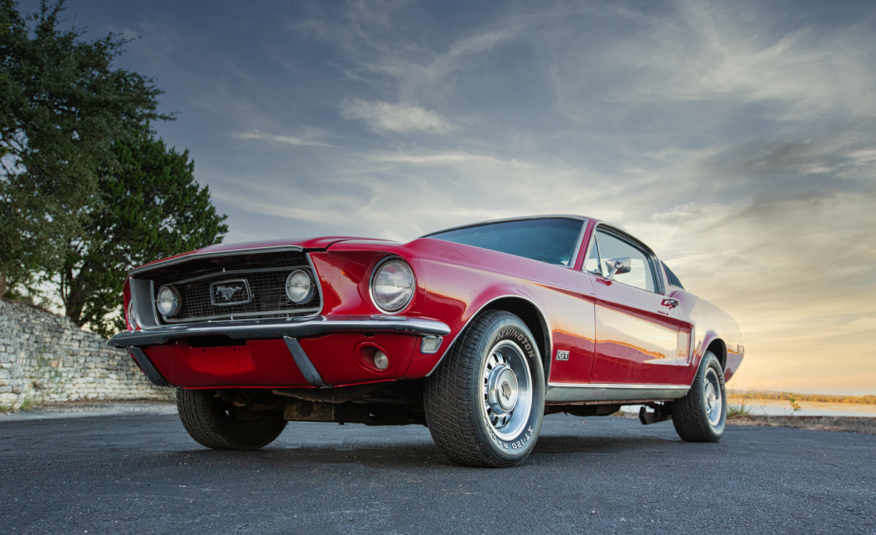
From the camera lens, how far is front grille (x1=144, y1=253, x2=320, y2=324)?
10.1 ft

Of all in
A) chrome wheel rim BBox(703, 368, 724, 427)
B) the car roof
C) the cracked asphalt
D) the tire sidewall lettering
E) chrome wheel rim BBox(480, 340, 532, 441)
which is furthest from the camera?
chrome wheel rim BBox(703, 368, 724, 427)

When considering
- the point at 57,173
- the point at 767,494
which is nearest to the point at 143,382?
the point at 57,173

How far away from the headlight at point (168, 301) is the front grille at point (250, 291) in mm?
26

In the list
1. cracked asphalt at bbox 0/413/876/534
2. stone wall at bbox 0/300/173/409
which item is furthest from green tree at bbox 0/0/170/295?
cracked asphalt at bbox 0/413/876/534

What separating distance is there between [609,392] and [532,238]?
1135mm

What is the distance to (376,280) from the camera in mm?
2916

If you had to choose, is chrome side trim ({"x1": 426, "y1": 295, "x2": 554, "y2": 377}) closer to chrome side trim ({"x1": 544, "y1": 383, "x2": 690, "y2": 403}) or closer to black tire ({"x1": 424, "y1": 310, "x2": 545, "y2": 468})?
black tire ({"x1": 424, "y1": 310, "x2": 545, "y2": 468})

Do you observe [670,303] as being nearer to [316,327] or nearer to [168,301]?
[316,327]

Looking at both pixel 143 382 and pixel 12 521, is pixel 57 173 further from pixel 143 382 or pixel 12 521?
pixel 12 521

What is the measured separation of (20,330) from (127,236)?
726 cm

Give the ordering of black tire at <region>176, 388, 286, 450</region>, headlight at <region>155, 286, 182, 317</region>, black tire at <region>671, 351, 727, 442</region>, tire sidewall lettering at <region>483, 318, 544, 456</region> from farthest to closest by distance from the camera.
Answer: black tire at <region>671, 351, 727, 442</region> < black tire at <region>176, 388, 286, 450</region> < headlight at <region>155, 286, 182, 317</region> < tire sidewall lettering at <region>483, 318, 544, 456</region>

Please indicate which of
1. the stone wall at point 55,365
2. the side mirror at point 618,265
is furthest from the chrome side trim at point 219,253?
the stone wall at point 55,365

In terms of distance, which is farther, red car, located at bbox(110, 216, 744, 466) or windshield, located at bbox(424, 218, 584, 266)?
windshield, located at bbox(424, 218, 584, 266)

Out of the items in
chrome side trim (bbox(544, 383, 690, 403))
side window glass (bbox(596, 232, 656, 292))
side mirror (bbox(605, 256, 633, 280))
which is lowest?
chrome side trim (bbox(544, 383, 690, 403))
